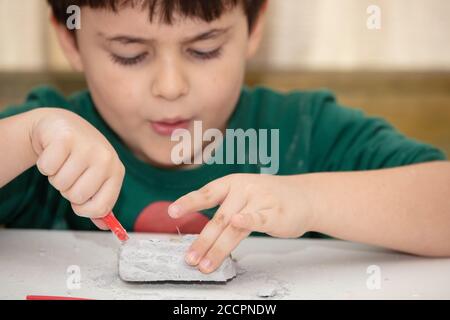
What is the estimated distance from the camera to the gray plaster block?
1.70ft

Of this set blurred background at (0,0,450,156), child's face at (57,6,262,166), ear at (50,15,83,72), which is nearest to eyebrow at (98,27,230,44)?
Answer: child's face at (57,6,262,166)

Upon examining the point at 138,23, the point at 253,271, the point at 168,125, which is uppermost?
the point at 138,23

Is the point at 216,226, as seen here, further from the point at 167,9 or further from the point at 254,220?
the point at 167,9

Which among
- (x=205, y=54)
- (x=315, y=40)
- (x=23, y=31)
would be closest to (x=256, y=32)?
(x=205, y=54)

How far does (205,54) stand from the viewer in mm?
676

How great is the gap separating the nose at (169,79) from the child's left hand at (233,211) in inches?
5.4

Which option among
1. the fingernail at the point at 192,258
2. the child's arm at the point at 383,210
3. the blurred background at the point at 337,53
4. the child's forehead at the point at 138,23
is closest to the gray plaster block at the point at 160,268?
the fingernail at the point at 192,258

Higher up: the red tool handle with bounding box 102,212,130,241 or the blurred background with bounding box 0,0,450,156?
the blurred background with bounding box 0,0,450,156

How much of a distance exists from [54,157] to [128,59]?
0.20m

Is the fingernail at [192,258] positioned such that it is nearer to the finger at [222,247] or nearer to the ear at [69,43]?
the finger at [222,247]

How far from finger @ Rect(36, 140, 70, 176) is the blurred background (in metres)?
0.77

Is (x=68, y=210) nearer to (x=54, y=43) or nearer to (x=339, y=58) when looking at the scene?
(x=54, y=43)

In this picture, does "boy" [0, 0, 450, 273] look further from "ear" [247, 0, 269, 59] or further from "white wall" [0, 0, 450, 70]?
"white wall" [0, 0, 450, 70]

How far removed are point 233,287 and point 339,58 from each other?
0.87 metres
